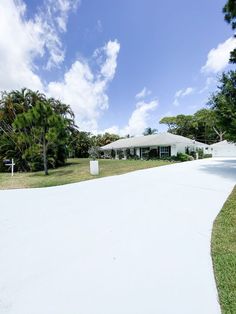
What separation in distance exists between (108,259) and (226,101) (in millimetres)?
12005

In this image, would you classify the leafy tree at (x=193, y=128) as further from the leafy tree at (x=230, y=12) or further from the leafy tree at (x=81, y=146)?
the leafy tree at (x=230, y=12)

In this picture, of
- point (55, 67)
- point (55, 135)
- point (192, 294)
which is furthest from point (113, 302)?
point (55, 67)

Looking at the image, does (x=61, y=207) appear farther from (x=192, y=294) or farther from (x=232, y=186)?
(x=232, y=186)

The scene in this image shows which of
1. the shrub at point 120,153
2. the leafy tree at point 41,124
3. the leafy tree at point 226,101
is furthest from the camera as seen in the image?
the shrub at point 120,153

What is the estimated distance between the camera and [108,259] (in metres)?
3.33

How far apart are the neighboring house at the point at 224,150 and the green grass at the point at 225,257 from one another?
33579mm

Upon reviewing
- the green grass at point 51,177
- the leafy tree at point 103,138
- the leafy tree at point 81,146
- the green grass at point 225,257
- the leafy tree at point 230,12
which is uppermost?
the leafy tree at point 230,12

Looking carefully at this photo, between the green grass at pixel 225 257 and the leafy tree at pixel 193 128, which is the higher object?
the leafy tree at pixel 193 128

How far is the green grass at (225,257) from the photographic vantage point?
240 cm

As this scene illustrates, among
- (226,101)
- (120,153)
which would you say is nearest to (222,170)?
(226,101)

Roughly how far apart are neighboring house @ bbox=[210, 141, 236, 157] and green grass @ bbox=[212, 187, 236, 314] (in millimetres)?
33579

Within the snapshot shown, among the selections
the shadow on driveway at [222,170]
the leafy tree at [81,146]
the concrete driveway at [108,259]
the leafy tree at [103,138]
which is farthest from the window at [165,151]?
the concrete driveway at [108,259]

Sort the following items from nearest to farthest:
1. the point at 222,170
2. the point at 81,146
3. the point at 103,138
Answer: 1. the point at 222,170
2. the point at 81,146
3. the point at 103,138

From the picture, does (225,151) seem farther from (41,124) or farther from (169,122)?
(41,124)
